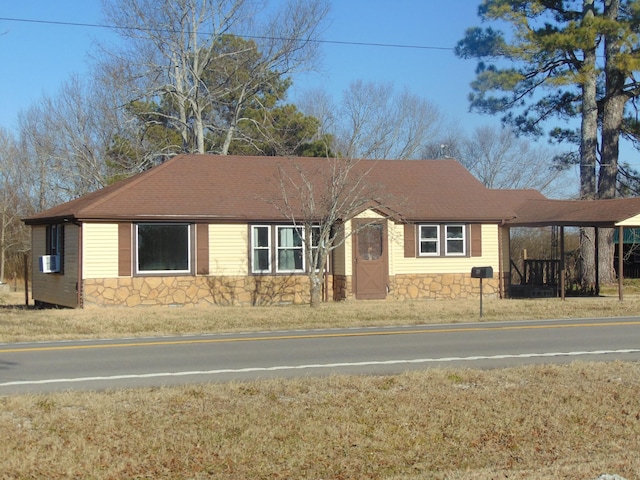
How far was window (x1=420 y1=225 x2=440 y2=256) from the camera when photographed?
26078 millimetres

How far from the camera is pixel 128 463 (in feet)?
22.7

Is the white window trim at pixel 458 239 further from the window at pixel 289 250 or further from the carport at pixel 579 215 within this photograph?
the window at pixel 289 250

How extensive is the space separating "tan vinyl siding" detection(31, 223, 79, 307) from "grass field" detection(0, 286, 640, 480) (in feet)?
47.3

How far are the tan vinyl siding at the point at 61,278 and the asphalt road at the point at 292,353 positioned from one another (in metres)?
8.04

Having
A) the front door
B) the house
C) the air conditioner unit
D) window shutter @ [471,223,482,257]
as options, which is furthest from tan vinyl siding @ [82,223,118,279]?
window shutter @ [471,223,482,257]

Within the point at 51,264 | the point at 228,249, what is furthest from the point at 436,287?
the point at 51,264

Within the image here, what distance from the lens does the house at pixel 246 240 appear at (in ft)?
74.9

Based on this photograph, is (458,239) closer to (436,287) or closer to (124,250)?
(436,287)

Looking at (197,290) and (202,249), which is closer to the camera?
(197,290)

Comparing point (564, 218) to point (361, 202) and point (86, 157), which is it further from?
point (86, 157)

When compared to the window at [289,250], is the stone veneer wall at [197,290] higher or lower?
lower

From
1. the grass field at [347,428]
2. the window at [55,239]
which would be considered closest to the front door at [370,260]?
the window at [55,239]

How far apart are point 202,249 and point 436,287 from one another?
7604 mm

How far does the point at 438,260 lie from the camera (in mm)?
26000
